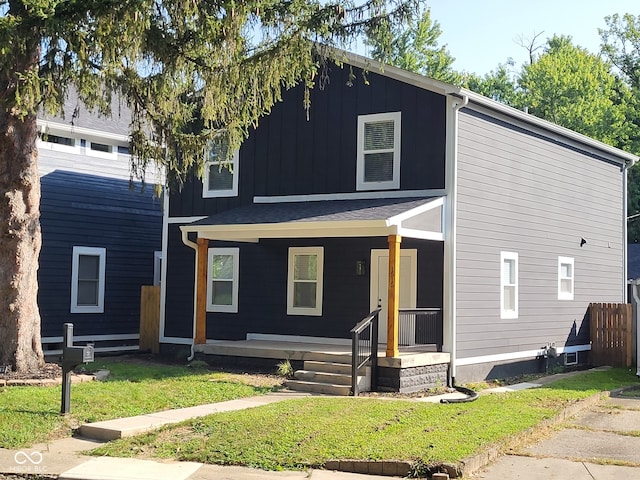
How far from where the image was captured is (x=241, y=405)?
1209 cm

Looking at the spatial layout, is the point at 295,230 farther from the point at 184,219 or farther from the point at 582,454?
the point at 582,454

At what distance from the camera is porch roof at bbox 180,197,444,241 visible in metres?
14.4

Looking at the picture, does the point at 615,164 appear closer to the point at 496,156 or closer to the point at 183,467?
the point at 496,156

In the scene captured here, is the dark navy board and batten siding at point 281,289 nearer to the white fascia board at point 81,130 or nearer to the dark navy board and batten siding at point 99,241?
the dark navy board and batten siding at point 99,241

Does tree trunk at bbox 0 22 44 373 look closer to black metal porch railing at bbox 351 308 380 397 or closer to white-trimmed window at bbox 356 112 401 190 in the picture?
black metal porch railing at bbox 351 308 380 397

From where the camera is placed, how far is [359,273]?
1680cm

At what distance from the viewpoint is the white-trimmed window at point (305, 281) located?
1730 centimetres

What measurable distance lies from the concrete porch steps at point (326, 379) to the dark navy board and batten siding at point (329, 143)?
387 cm

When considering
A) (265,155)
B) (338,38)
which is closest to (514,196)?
(265,155)

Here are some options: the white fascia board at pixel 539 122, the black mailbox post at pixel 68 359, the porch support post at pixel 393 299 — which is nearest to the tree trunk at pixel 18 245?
the black mailbox post at pixel 68 359

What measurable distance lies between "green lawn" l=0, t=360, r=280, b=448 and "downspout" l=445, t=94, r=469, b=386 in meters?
3.64

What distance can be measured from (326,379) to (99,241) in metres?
9.11

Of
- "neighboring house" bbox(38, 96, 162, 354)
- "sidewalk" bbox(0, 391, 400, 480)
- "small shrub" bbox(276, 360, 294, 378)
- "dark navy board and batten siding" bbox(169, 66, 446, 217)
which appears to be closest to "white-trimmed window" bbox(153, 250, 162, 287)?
"neighboring house" bbox(38, 96, 162, 354)

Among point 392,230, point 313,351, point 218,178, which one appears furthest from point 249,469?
point 218,178
